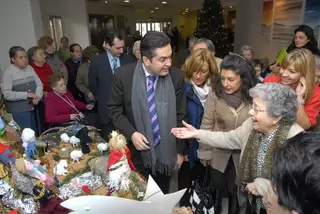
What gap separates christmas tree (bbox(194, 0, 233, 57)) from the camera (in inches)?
272

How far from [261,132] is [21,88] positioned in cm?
274

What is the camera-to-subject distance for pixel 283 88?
1379 millimetres

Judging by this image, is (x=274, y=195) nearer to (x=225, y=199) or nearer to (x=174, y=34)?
(x=225, y=199)

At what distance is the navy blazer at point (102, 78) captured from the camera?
9.42 ft

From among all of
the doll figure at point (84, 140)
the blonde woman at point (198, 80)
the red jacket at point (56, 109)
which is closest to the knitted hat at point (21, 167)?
the doll figure at point (84, 140)

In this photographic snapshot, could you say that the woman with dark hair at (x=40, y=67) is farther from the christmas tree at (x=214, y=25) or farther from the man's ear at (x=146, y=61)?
the christmas tree at (x=214, y=25)

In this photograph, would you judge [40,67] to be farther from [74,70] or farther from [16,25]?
[16,25]

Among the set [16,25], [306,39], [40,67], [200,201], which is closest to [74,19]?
[16,25]

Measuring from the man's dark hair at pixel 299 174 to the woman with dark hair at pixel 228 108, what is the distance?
109cm

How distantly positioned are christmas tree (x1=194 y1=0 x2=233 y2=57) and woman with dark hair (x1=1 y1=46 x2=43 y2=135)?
5057mm

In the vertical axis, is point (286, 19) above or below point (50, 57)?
above

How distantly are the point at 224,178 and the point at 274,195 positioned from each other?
131cm

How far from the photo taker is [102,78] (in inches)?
114

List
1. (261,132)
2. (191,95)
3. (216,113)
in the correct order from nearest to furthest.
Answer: (261,132), (216,113), (191,95)
